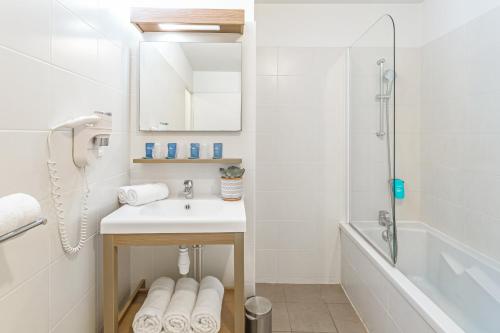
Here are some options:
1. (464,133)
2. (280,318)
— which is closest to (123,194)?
(280,318)

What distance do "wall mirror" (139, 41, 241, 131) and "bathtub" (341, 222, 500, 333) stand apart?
3.94 ft

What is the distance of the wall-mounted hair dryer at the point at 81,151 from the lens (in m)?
0.98

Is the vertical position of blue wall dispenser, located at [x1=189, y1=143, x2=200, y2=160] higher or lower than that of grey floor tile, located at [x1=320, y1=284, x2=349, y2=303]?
higher

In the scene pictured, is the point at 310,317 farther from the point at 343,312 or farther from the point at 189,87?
the point at 189,87

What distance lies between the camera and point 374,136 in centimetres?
200

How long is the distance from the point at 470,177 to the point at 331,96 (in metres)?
1.14

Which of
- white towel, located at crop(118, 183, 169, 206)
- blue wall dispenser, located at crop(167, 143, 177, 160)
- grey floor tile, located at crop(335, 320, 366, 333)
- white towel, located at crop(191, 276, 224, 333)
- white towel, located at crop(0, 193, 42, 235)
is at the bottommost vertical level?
grey floor tile, located at crop(335, 320, 366, 333)

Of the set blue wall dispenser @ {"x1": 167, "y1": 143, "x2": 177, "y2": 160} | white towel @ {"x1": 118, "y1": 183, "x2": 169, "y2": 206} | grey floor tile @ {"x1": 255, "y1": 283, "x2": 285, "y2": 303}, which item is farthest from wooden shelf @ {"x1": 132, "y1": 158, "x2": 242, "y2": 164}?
grey floor tile @ {"x1": 255, "y1": 283, "x2": 285, "y2": 303}

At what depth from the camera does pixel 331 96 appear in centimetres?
247

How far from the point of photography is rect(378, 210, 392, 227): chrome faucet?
1771 mm

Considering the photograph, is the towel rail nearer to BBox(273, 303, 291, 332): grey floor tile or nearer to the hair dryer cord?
the hair dryer cord

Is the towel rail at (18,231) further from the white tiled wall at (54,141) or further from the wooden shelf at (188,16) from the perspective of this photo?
the wooden shelf at (188,16)

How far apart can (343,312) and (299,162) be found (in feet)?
3.82

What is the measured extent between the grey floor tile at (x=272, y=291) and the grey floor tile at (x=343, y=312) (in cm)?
37
